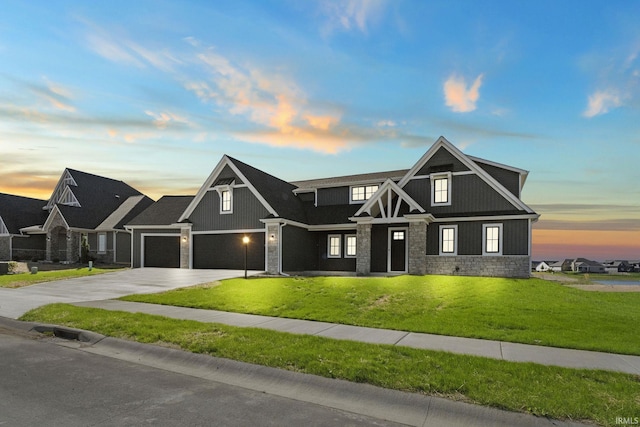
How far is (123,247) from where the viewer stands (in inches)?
1432

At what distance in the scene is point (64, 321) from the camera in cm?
1030

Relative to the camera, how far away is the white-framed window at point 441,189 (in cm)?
2289

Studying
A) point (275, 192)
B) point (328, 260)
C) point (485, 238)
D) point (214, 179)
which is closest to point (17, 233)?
point (214, 179)

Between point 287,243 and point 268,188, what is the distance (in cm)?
456

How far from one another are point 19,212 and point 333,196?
3736cm

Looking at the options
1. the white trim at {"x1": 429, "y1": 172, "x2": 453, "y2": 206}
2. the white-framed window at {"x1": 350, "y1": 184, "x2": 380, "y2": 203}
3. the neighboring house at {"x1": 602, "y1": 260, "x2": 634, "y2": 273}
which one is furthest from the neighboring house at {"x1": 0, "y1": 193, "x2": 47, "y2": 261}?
the neighboring house at {"x1": 602, "y1": 260, "x2": 634, "y2": 273}

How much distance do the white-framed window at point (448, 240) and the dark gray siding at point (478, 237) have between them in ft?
0.57

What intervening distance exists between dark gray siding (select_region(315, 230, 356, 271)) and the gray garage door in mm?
11219

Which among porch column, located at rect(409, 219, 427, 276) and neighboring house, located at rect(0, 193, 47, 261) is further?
neighboring house, located at rect(0, 193, 47, 261)

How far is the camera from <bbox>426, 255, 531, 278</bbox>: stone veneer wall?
20766mm

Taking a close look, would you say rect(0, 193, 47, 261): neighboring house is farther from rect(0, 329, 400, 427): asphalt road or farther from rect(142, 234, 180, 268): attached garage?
rect(0, 329, 400, 427): asphalt road

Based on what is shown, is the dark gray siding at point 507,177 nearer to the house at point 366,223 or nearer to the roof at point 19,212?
the house at point 366,223

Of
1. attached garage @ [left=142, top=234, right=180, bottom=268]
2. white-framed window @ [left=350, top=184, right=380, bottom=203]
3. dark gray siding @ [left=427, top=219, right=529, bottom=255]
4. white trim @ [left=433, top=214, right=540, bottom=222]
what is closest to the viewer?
white trim @ [left=433, top=214, right=540, bottom=222]

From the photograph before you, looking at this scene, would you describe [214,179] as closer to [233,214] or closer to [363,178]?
Answer: [233,214]
